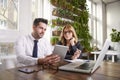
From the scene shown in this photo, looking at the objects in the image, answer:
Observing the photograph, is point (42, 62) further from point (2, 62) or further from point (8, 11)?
point (8, 11)

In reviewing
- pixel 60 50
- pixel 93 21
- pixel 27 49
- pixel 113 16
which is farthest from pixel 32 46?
pixel 113 16

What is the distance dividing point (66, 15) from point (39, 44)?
5.53 feet

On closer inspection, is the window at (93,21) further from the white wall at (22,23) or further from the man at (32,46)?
the man at (32,46)

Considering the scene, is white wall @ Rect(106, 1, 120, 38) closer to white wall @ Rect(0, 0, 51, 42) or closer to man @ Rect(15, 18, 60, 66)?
white wall @ Rect(0, 0, 51, 42)

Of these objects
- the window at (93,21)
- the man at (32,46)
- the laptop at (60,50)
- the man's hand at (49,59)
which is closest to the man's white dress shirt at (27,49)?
the man at (32,46)

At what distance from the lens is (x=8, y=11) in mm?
2236

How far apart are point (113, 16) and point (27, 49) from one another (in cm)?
426

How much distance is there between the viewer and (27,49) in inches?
72.5

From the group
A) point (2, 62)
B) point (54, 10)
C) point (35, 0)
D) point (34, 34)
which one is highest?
point (35, 0)

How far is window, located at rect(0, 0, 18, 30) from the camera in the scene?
6.98 ft

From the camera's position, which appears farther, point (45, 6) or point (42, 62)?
point (45, 6)

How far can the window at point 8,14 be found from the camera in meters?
2.13

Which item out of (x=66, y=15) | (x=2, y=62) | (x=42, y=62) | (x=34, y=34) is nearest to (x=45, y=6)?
(x=66, y=15)

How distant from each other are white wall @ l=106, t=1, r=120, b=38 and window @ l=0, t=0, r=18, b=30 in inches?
156
